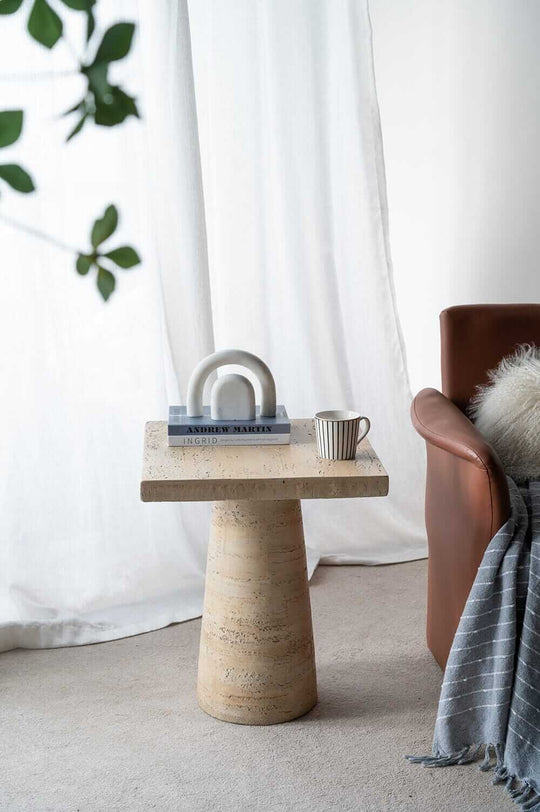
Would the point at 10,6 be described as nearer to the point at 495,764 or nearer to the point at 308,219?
the point at 495,764

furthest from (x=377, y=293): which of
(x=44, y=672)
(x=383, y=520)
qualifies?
(x=44, y=672)

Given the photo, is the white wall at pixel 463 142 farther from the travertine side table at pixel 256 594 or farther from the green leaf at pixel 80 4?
the green leaf at pixel 80 4

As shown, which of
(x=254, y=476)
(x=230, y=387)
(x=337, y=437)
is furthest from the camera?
(x=230, y=387)

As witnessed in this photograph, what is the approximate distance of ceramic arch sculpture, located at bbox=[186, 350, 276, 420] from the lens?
188 centimetres

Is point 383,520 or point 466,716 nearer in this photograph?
point 466,716

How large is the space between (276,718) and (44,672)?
2.06ft

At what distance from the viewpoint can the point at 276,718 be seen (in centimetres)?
187

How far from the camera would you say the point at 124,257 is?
0.98 feet

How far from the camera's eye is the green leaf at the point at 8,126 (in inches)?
10.5

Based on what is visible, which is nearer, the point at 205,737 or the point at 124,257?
the point at 124,257

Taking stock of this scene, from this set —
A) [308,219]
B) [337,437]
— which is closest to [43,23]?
[337,437]

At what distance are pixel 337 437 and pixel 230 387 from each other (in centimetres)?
27

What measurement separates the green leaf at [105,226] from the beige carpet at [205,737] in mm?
1537

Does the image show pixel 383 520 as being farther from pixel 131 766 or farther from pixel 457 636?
pixel 131 766
